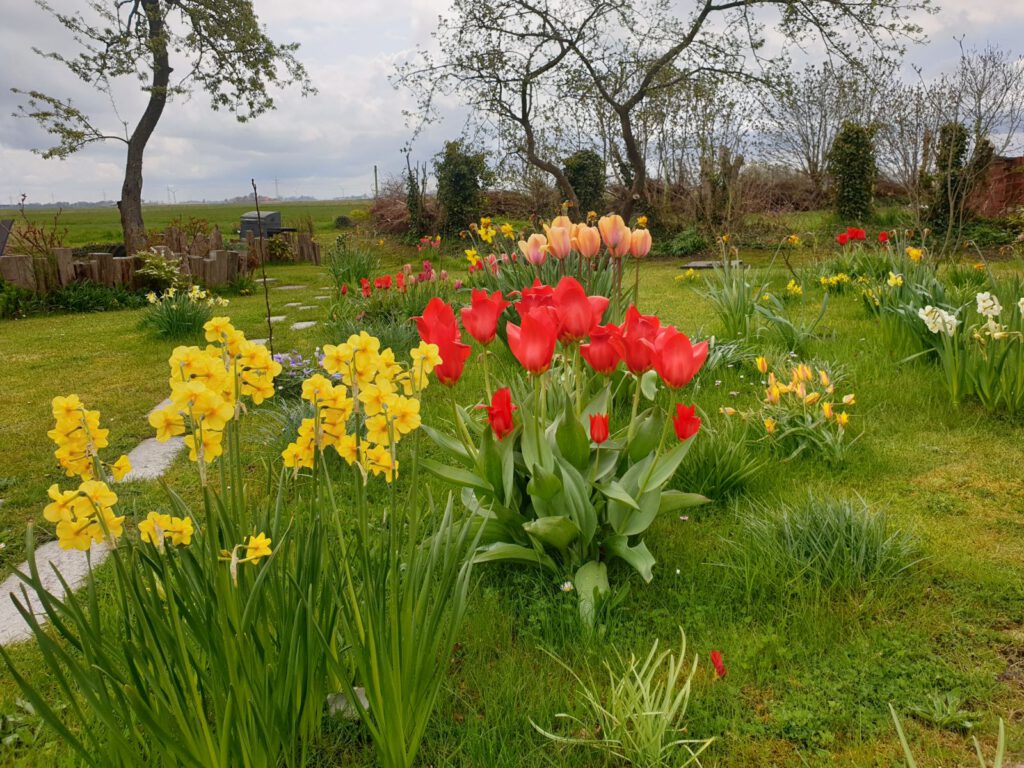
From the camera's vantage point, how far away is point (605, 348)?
1.88 m

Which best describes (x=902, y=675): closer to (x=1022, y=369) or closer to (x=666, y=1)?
(x=1022, y=369)

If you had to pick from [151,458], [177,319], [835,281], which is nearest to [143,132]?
[177,319]

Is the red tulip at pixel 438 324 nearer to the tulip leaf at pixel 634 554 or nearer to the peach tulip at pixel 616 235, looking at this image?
the tulip leaf at pixel 634 554

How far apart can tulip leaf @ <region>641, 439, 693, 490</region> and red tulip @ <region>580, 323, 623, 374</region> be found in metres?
0.31

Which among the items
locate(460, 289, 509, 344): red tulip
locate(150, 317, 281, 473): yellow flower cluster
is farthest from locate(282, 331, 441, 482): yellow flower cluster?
locate(460, 289, 509, 344): red tulip

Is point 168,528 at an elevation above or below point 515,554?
above

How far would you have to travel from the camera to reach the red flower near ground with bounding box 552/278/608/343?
1812 mm

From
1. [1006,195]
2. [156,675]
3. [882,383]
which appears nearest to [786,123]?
[1006,195]

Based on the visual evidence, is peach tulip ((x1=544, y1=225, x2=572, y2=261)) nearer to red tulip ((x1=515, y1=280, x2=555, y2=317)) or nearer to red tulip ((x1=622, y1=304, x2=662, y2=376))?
red tulip ((x1=515, y1=280, x2=555, y2=317))

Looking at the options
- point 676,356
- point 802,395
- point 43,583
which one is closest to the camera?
point 676,356

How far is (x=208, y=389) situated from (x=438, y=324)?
770 millimetres

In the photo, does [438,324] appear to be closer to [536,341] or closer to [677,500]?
[536,341]

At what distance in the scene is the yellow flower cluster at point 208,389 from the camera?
3.37 ft

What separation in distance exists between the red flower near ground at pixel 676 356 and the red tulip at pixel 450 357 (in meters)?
0.47
